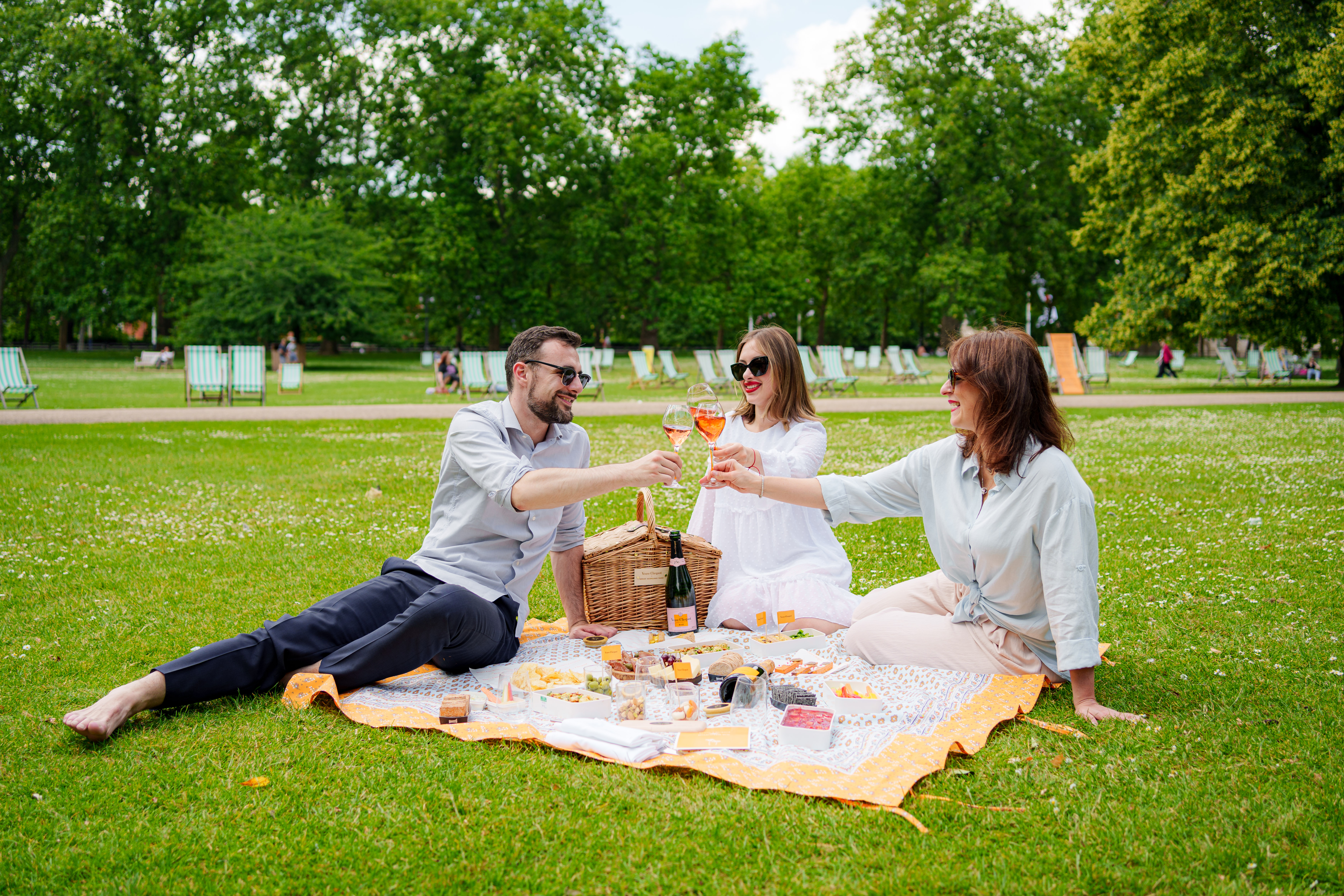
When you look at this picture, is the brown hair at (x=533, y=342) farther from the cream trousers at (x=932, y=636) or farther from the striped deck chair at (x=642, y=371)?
the striped deck chair at (x=642, y=371)

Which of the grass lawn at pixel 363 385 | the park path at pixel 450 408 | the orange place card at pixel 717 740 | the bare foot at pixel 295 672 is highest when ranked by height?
the grass lawn at pixel 363 385

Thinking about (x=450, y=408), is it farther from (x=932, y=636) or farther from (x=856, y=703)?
(x=856, y=703)

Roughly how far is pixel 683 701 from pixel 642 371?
27.5 m

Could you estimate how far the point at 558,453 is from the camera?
4844 millimetres

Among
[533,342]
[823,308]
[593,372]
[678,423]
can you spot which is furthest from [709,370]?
[823,308]

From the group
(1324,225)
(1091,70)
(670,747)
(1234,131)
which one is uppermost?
(1091,70)

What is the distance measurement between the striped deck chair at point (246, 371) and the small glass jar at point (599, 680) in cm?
2044

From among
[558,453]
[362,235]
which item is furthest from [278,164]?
[558,453]

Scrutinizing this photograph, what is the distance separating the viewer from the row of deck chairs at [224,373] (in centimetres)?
2188

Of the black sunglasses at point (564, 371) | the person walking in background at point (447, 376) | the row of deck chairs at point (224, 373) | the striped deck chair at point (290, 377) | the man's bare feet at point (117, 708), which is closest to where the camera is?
the man's bare feet at point (117, 708)

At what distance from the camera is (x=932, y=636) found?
4.45m

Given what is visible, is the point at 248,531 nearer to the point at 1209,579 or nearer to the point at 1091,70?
the point at 1209,579

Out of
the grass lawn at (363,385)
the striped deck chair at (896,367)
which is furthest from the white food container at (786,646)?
the striped deck chair at (896,367)

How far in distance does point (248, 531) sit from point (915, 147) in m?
40.7
